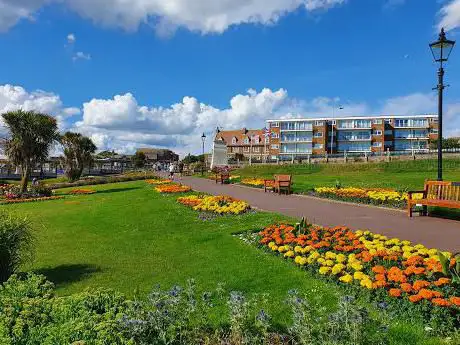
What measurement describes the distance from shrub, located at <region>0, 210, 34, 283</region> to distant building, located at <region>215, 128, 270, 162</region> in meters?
92.6

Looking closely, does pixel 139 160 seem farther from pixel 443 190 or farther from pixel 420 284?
pixel 420 284

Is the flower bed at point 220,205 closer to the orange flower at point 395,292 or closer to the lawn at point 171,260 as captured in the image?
the lawn at point 171,260

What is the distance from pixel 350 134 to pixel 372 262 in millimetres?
86205

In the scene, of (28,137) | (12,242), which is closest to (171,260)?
(12,242)

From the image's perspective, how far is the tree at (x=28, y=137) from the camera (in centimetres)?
2836

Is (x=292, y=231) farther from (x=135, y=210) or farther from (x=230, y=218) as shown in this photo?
(x=135, y=210)

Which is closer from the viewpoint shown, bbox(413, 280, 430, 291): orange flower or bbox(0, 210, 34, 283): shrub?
bbox(413, 280, 430, 291): orange flower

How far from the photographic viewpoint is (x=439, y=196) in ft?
36.9

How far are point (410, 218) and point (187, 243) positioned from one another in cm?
636

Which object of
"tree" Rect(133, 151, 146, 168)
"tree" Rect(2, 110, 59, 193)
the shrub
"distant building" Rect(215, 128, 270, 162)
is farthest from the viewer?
"tree" Rect(133, 151, 146, 168)

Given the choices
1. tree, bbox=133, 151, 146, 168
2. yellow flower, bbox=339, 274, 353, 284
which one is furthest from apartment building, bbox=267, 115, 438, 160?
yellow flower, bbox=339, 274, 353, 284

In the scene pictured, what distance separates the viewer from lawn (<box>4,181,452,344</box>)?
5.55 m

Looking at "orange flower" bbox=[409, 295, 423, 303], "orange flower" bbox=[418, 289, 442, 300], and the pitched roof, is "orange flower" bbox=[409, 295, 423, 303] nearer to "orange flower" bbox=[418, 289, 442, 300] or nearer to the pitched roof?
"orange flower" bbox=[418, 289, 442, 300]

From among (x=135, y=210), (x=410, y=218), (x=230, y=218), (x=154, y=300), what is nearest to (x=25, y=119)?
(x=135, y=210)
